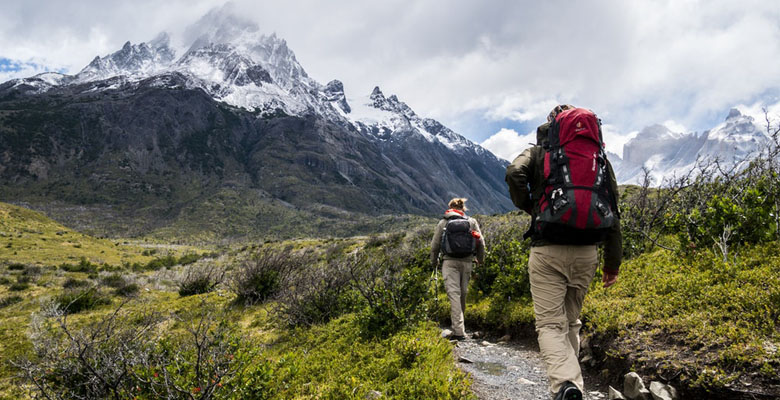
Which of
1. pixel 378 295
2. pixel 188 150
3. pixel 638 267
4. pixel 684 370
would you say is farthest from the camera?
pixel 188 150

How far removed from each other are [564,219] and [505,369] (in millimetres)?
2858

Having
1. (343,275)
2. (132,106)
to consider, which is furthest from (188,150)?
(343,275)

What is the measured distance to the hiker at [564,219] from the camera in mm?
3048

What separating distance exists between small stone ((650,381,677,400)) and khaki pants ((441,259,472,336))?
3.08 metres

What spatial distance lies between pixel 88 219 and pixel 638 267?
140299 millimetres

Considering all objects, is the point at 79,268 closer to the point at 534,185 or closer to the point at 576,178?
the point at 534,185

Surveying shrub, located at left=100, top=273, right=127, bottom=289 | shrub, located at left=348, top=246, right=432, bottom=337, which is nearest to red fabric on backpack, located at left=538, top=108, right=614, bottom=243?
shrub, located at left=348, top=246, right=432, bottom=337

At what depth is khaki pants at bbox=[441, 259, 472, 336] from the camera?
246 inches

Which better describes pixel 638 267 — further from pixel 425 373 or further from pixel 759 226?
pixel 425 373

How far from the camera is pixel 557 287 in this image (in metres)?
3.33

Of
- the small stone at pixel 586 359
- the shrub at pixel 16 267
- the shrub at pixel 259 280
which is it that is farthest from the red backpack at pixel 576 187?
the shrub at pixel 16 267

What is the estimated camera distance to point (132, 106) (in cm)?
19262

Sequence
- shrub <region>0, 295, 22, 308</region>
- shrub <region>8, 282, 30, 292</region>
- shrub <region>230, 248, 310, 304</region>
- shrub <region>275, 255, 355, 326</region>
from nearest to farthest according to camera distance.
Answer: shrub <region>275, 255, 355, 326</region> → shrub <region>230, 248, 310, 304</region> → shrub <region>0, 295, 22, 308</region> → shrub <region>8, 282, 30, 292</region>

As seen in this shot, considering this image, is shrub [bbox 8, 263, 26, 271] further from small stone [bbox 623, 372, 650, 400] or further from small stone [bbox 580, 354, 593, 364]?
small stone [bbox 623, 372, 650, 400]
